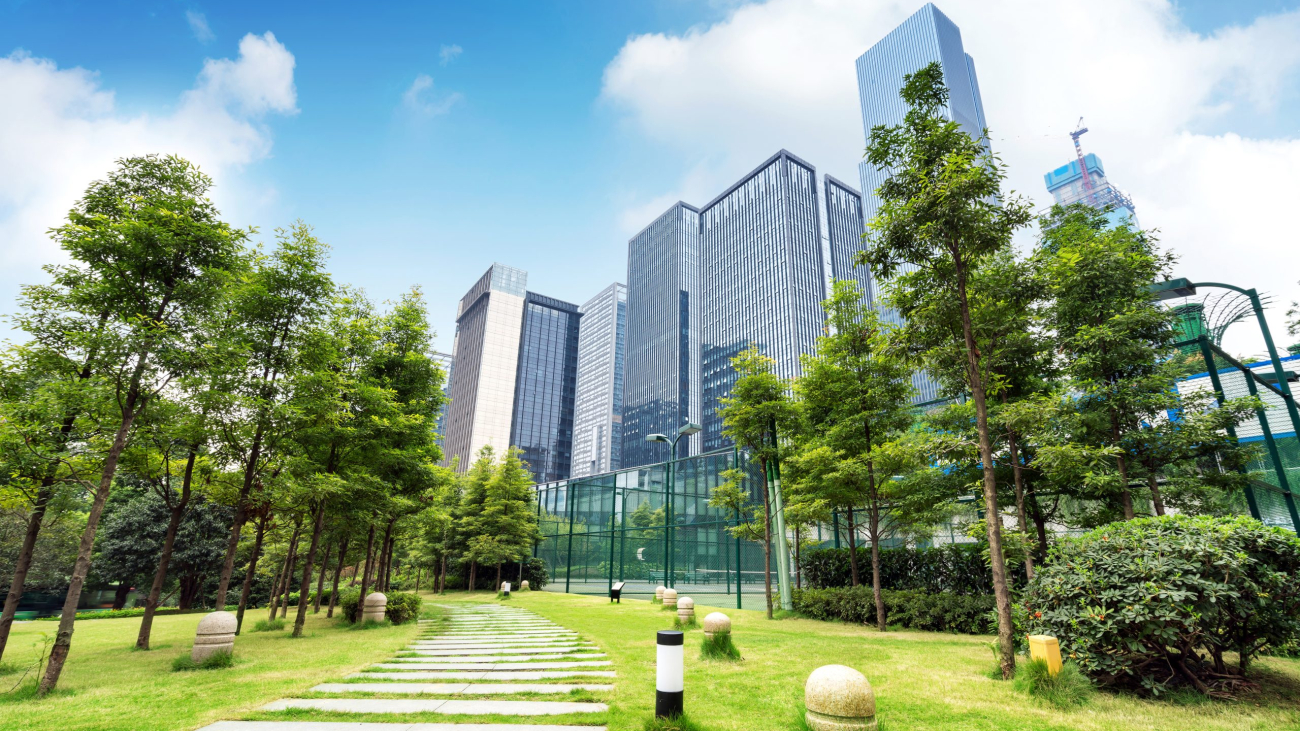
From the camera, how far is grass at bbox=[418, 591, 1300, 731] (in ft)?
15.7

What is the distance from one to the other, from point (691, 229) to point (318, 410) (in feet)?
451

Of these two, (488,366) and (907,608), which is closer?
(907,608)

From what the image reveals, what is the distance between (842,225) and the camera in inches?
4722

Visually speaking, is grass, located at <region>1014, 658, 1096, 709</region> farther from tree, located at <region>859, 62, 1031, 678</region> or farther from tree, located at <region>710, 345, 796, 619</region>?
tree, located at <region>710, 345, 796, 619</region>

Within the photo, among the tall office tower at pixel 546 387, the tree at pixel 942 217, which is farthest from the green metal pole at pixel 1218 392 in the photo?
the tall office tower at pixel 546 387

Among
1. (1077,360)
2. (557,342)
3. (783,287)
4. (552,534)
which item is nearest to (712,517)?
(552,534)

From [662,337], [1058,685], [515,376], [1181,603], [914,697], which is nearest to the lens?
[1181,603]

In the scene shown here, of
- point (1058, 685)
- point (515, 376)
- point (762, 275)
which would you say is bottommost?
point (1058, 685)

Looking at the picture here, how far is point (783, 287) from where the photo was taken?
101125 mm

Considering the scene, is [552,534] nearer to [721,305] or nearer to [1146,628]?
[1146,628]

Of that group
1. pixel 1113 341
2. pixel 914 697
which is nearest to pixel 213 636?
pixel 914 697

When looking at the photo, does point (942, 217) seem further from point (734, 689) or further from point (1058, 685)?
point (734, 689)

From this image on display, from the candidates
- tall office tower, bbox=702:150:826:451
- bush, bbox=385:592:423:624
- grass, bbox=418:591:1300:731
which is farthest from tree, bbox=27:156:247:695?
tall office tower, bbox=702:150:826:451

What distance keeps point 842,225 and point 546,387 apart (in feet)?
261
